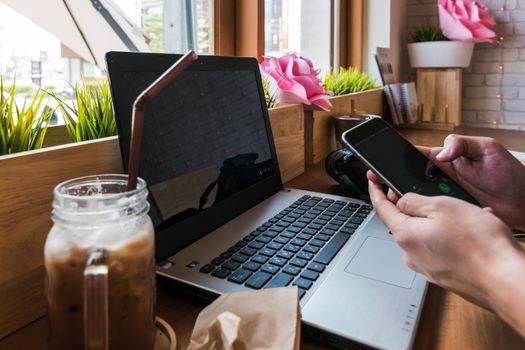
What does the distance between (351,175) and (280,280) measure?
16.1 inches

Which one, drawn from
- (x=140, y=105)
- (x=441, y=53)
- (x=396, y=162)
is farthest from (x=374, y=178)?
(x=441, y=53)

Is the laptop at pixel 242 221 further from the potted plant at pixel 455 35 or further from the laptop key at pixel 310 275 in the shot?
the potted plant at pixel 455 35

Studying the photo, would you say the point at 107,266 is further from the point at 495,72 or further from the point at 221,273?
the point at 495,72

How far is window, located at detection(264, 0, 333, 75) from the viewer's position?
1.54 meters

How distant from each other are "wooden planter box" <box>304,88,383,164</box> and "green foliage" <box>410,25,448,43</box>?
846 mm

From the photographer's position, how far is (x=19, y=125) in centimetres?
50

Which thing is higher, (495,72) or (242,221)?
(495,72)

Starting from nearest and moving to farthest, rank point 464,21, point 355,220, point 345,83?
1. point 355,220
2. point 345,83
3. point 464,21

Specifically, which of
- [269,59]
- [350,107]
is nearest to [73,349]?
[269,59]

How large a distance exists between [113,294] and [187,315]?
0.53 feet

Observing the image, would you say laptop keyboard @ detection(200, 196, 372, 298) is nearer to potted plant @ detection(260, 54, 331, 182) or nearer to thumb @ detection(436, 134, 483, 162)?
thumb @ detection(436, 134, 483, 162)

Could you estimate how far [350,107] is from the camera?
1.46 m

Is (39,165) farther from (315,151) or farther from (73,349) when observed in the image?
(315,151)

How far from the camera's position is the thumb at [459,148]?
699mm
